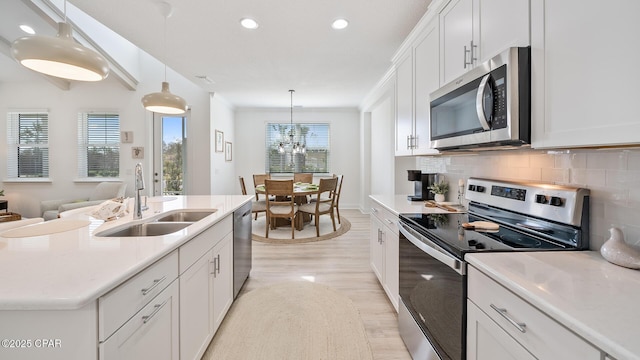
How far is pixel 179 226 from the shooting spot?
5.79 ft

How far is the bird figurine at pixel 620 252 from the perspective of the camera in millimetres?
→ 920

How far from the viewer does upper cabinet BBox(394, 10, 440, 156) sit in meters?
2.01

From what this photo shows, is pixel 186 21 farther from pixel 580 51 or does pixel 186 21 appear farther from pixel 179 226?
pixel 580 51

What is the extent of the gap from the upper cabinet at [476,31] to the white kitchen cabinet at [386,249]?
1110 mm

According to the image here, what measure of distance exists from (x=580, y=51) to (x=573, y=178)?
61 centimetres

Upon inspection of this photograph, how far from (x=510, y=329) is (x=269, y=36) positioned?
3.11 metres

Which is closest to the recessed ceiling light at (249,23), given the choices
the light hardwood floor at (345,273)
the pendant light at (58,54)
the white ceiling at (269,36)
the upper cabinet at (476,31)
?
the white ceiling at (269,36)

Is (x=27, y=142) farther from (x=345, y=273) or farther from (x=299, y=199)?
(x=345, y=273)

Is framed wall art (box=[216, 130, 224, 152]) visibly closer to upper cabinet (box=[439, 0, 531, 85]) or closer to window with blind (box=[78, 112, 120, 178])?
window with blind (box=[78, 112, 120, 178])

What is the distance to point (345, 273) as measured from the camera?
3020mm

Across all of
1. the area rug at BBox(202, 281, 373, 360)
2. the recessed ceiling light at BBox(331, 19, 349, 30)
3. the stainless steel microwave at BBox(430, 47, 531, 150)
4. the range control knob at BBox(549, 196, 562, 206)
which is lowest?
the area rug at BBox(202, 281, 373, 360)

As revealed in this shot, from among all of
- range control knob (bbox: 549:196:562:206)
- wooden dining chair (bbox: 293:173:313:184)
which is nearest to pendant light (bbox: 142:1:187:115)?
range control knob (bbox: 549:196:562:206)

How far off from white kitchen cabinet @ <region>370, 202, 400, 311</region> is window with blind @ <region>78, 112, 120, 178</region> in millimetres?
5351

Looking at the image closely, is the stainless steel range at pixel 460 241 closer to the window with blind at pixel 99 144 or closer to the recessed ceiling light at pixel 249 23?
the recessed ceiling light at pixel 249 23
